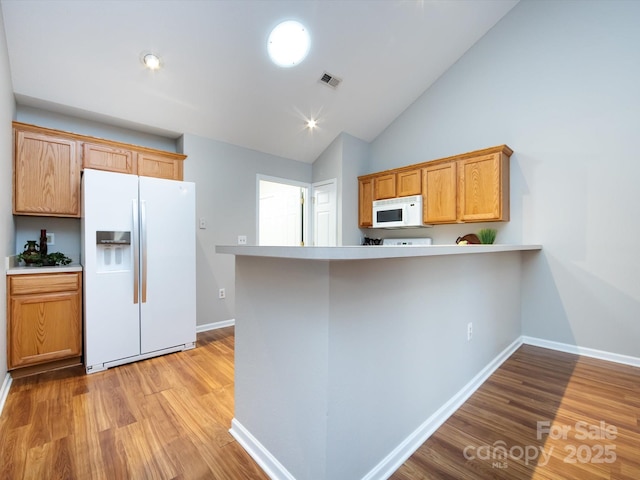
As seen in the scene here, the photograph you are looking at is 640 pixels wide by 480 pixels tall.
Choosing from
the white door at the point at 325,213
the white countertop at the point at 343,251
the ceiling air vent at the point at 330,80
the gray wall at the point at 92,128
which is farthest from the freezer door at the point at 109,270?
the white door at the point at 325,213

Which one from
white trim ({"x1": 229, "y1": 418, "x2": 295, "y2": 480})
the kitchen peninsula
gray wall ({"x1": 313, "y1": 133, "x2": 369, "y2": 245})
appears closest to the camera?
the kitchen peninsula

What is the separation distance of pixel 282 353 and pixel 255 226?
2.82m

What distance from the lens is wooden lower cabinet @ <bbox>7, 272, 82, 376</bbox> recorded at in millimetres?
2119

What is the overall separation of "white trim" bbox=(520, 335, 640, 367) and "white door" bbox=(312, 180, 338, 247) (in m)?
2.55

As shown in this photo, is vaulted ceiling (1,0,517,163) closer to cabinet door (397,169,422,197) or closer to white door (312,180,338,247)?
white door (312,180,338,247)

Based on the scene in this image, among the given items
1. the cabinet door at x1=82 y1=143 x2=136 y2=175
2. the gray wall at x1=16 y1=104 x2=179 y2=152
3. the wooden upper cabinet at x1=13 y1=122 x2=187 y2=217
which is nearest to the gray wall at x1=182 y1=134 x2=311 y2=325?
the gray wall at x1=16 y1=104 x2=179 y2=152

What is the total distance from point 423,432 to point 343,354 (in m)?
0.84

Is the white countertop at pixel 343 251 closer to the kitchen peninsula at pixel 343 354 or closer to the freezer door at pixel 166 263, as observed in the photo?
the kitchen peninsula at pixel 343 354

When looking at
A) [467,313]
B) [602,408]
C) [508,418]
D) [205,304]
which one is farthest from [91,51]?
[602,408]

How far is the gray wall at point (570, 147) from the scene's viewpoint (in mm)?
2516

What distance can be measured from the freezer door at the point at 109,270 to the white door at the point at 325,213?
8.13ft

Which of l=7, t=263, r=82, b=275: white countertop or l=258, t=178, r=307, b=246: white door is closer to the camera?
l=7, t=263, r=82, b=275: white countertop

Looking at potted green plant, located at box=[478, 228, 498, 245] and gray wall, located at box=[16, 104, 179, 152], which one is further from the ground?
gray wall, located at box=[16, 104, 179, 152]

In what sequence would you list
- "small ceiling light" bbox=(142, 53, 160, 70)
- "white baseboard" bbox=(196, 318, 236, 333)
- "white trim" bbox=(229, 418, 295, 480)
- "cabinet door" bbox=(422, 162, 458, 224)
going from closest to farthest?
"white trim" bbox=(229, 418, 295, 480) < "small ceiling light" bbox=(142, 53, 160, 70) < "cabinet door" bbox=(422, 162, 458, 224) < "white baseboard" bbox=(196, 318, 236, 333)
